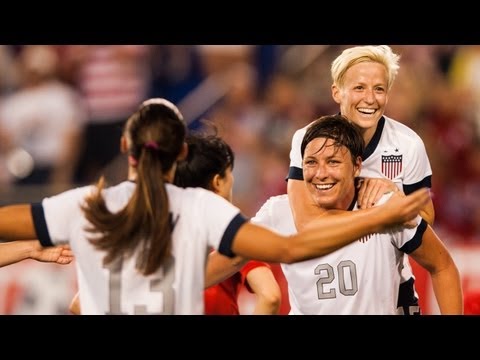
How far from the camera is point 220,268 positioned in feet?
14.4

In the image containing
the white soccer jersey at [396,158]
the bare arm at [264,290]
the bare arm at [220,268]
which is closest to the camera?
the bare arm at [220,268]

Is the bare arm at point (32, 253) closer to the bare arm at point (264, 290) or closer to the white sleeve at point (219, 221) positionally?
the bare arm at point (264, 290)

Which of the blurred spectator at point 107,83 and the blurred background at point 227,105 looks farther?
the blurred spectator at point 107,83

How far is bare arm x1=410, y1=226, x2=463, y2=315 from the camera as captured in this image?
4.70m

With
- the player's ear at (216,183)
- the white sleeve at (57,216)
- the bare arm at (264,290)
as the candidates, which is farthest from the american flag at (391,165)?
the white sleeve at (57,216)

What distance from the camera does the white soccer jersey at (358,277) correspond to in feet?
15.4

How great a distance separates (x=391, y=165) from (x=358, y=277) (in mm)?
1032

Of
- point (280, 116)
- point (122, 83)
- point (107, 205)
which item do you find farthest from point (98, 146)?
point (107, 205)

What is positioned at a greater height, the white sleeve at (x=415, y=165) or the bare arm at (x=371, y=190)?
the white sleeve at (x=415, y=165)

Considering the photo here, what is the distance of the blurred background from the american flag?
4301mm

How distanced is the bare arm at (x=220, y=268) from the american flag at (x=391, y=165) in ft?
4.57

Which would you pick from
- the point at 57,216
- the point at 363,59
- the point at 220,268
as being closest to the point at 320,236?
the point at 220,268

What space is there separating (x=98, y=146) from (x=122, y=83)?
0.78 metres

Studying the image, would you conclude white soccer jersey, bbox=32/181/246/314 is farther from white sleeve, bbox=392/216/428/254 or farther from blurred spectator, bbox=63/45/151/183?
blurred spectator, bbox=63/45/151/183
